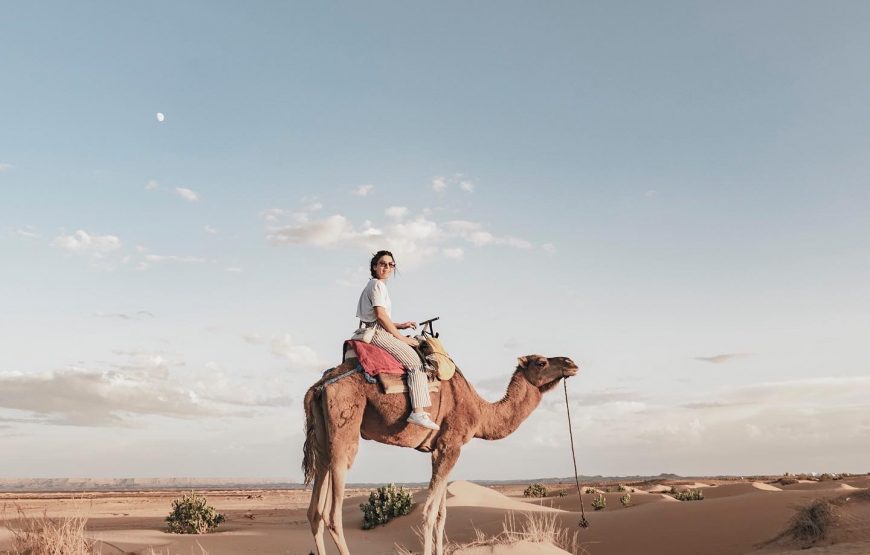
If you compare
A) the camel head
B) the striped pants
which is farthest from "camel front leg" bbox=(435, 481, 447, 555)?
the camel head

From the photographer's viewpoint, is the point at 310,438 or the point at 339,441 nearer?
the point at 339,441

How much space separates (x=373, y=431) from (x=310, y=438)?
95cm

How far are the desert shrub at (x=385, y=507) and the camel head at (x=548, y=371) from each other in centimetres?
1312

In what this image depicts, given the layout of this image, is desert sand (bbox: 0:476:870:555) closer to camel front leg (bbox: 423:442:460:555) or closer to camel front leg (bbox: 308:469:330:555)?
camel front leg (bbox: 423:442:460:555)

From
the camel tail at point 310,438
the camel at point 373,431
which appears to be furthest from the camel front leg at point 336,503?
the camel tail at point 310,438

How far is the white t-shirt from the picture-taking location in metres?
9.47

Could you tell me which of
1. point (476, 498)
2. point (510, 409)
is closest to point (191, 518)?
point (476, 498)

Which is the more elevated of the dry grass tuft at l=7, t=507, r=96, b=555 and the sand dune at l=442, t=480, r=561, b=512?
the dry grass tuft at l=7, t=507, r=96, b=555

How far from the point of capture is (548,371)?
10.5 m

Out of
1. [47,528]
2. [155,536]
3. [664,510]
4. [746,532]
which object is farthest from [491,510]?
[47,528]

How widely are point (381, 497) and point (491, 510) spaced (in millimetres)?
4033

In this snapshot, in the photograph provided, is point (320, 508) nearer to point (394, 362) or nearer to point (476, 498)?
point (394, 362)

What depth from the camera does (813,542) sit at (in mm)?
11711

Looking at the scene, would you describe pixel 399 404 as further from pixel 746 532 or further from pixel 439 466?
pixel 746 532
